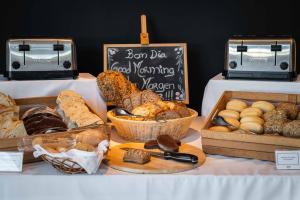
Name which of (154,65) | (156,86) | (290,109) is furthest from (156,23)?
(290,109)

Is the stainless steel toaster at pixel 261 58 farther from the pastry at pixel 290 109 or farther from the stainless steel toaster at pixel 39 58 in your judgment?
the stainless steel toaster at pixel 39 58

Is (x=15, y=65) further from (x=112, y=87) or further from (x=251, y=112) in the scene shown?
(x=251, y=112)

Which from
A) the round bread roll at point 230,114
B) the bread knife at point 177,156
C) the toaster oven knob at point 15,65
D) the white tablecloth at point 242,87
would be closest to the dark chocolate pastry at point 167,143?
the bread knife at point 177,156

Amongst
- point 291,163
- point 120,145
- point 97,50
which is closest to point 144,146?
point 120,145

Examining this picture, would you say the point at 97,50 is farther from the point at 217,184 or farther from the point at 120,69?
the point at 217,184

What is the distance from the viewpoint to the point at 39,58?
2.08 metres

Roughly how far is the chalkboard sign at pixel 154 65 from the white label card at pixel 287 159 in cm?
91

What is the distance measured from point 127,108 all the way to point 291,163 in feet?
2.60

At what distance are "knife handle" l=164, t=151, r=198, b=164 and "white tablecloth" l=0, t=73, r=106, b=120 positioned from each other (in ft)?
2.08

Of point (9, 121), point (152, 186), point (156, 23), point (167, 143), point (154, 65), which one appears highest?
point (156, 23)

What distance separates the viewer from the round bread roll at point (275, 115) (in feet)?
5.71

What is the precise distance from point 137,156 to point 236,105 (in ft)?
1.94

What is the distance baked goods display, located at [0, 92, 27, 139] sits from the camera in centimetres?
159

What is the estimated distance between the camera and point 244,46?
2.10 m
